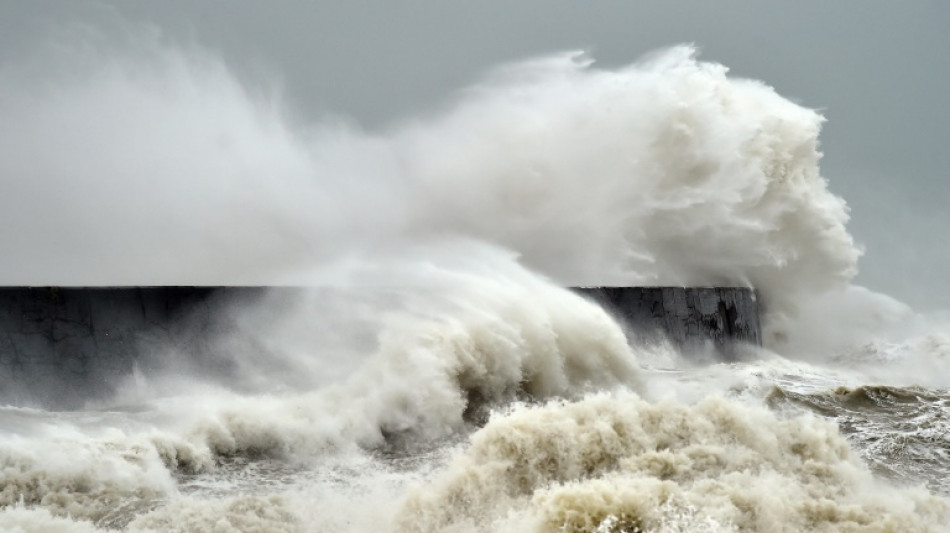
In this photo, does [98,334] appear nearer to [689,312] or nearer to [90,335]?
[90,335]

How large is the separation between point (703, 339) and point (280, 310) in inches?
252

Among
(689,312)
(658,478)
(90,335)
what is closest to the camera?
(658,478)

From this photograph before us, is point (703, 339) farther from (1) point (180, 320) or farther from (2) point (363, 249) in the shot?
(1) point (180, 320)

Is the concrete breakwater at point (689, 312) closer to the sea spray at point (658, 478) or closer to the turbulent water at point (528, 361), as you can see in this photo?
the turbulent water at point (528, 361)

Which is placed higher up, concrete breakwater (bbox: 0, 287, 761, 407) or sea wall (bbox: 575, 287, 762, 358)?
sea wall (bbox: 575, 287, 762, 358)

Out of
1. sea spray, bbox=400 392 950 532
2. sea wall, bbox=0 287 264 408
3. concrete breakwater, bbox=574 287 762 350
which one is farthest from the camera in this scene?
concrete breakwater, bbox=574 287 762 350

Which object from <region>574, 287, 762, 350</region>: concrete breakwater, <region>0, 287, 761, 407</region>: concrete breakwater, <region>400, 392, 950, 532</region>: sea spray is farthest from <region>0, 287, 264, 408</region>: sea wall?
<region>574, 287, 762, 350</region>: concrete breakwater

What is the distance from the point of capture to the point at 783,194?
1516 centimetres

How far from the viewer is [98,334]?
7301 mm

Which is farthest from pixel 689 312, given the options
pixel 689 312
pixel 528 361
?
pixel 528 361

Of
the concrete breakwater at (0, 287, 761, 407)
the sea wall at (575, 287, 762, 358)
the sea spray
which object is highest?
the sea wall at (575, 287, 762, 358)

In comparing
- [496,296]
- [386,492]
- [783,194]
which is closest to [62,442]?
[386,492]

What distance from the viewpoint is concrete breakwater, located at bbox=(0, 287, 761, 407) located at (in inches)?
272

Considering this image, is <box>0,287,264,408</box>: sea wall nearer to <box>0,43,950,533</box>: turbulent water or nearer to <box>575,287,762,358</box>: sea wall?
<box>0,43,950,533</box>: turbulent water
